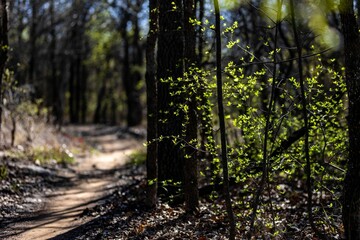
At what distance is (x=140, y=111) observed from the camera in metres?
35.9

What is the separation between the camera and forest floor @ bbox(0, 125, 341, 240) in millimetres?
8555

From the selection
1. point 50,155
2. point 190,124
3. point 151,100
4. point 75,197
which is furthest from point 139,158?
point 190,124

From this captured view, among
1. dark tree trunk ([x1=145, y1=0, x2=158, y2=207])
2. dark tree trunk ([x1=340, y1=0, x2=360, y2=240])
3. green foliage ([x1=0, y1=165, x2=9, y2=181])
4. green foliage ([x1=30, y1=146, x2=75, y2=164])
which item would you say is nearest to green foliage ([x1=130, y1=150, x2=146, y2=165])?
green foliage ([x1=30, y1=146, x2=75, y2=164])

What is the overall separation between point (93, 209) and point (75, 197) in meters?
1.69

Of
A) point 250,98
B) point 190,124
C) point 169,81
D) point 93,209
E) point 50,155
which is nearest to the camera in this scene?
point 190,124

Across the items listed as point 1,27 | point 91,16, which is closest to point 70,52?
point 91,16

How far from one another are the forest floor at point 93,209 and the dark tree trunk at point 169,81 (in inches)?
40.7

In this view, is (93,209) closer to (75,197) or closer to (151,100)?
(75,197)

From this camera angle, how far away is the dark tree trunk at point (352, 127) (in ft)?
19.8

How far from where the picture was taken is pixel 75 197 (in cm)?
1198

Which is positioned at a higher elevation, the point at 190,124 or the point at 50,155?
the point at 190,124

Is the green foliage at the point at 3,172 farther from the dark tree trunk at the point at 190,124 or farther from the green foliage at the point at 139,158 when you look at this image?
the green foliage at the point at 139,158

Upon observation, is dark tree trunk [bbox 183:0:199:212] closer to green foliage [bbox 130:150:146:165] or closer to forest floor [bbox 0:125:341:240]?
forest floor [bbox 0:125:341:240]

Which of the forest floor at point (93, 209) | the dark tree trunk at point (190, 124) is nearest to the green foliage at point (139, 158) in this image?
the forest floor at point (93, 209)
